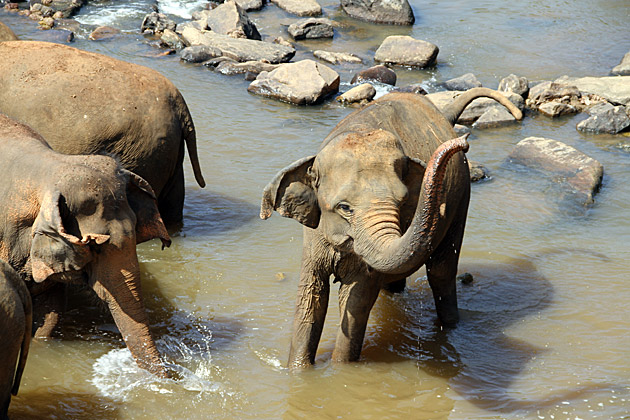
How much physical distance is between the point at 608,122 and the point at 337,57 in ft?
16.0

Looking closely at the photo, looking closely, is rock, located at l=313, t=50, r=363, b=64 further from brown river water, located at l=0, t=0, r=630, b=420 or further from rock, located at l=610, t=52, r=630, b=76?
rock, located at l=610, t=52, r=630, b=76

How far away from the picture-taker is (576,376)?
5.29m

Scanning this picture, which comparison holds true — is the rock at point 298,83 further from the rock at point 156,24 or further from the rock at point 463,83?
the rock at point 156,24

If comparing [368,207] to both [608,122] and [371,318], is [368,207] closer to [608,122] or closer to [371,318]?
[371,318]

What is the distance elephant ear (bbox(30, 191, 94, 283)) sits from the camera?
438cm

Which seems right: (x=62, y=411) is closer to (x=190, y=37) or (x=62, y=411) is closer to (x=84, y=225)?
(x=84, y=225)

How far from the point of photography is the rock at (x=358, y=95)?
1128 cm

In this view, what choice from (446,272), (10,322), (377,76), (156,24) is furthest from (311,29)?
(10,322)

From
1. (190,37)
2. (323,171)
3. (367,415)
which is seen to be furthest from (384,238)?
(190,37)

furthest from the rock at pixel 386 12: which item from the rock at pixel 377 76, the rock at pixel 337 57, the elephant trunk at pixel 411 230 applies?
the elephant trunk at pixel 411 230

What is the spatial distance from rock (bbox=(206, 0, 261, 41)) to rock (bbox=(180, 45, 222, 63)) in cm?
117

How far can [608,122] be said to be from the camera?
33.9 feet

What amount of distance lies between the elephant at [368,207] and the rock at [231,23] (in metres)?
9.01

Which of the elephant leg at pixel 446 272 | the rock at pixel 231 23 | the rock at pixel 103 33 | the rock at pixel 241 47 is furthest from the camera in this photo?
the rock at pixel 231 23
